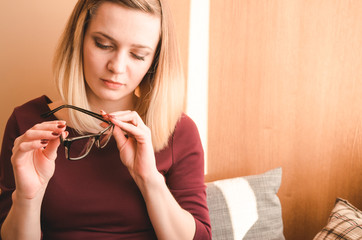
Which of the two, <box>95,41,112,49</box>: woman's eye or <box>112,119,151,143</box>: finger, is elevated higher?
<box>95,41,112,49</box>: woman's eye

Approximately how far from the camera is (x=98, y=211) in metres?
1.08

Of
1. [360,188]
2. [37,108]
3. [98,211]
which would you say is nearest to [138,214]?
[98,211]

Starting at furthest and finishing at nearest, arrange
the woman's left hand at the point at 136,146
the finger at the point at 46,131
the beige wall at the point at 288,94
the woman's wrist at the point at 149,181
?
the beige wall at the point at 288,94 < the woman's wrist at the point at 149,181 < the woman's left hand at the point at 136,146 < the finger at the point at 46,131

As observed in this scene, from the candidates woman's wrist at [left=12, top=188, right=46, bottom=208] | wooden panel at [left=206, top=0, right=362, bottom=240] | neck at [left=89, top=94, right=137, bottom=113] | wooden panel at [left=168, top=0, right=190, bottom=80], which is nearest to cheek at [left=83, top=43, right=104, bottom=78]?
neck at [left=89, top=94, right=137, bottom=113]

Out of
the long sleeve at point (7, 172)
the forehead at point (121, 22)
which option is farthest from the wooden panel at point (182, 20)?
the long sleeve at point (7, 172)

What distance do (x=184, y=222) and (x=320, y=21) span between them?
1032 millimetres

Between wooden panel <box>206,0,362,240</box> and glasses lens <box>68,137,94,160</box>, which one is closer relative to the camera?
Answer: glasses lens <box>68,137,94,160</box>

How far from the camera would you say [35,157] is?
3.05ft

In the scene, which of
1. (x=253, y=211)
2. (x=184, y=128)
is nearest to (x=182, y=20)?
(x=184, y=128)

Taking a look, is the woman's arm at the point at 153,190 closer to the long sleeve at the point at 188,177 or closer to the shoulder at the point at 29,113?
the long sleeve at the point at 188,177

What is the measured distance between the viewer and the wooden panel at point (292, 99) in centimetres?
153

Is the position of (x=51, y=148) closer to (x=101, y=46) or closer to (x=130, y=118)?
(x=130, y=118)

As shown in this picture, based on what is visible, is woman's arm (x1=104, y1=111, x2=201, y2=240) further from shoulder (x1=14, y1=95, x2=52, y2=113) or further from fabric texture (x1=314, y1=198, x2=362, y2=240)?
fabric texture (x1=314, y1=198, x2=362, y2=240)

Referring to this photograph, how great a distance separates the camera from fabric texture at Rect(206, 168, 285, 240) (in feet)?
4.56
